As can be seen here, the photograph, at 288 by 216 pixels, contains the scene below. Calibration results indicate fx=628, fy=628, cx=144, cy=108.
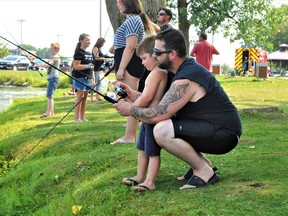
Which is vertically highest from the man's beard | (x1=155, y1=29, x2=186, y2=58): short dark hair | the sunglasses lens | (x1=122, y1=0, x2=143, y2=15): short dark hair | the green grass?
(x1=122, y1=0, x2=143, y2=15): short dark hair

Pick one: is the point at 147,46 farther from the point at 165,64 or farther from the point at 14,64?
the point at 14,64

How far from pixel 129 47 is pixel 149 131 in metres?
2.18

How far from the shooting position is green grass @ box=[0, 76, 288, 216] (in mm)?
4340

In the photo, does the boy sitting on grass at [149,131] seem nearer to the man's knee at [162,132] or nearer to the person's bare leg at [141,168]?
the person's bare leg at [141,168]

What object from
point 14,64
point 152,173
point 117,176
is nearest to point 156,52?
point 152,173

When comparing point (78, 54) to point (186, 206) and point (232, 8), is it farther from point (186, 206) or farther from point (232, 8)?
point (232, 8)

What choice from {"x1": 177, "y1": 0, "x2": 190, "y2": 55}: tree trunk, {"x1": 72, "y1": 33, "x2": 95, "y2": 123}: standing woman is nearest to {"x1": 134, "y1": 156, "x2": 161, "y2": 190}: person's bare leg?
{"x1": 72, "y1": 33, "x2": 95, "y2": 123}: standing woman

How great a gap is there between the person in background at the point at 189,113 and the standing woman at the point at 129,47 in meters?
2.01

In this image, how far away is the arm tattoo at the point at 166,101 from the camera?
4.72m

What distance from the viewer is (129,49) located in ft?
22.5

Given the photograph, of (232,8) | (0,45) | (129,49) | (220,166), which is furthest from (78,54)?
(0,45)

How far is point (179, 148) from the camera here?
4746 millimetres

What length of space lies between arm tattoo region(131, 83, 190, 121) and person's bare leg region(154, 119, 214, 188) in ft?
0.29

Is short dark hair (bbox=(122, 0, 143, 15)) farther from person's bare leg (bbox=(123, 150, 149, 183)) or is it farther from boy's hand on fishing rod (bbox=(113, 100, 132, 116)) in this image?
person's bare leg (bbox=(123, 150, 149, 183))
